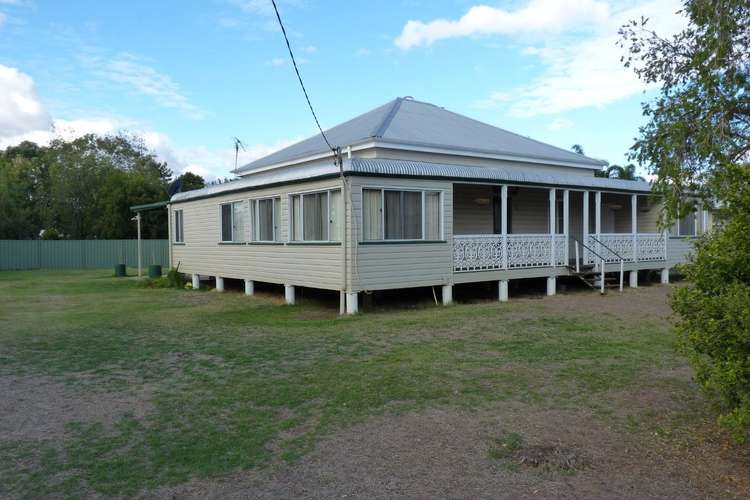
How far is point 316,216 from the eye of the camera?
1363cm

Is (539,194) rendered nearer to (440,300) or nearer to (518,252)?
(518,252)

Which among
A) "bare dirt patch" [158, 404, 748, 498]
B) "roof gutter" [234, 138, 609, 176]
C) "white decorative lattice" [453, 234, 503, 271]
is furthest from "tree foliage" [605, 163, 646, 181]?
"bare dirt patch" [158, 404, 748, 498]

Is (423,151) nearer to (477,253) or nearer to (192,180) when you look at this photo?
(477,253)

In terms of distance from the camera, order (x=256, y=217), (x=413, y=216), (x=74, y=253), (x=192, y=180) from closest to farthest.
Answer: (x=413, y=216) < (x=256, y=217) < (x=74, y=253) < (x=192, y=180)

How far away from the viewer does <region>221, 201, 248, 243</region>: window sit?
1678cm

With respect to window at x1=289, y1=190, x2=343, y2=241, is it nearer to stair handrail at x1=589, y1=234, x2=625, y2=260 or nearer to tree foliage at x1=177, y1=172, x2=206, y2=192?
stair handrail at x1=589, y1=234, x2=625, y2=260

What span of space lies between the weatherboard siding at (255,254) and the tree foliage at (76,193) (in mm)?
20117

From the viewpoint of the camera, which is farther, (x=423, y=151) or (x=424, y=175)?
(x=423, y=151)

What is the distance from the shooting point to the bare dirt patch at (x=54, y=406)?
554 cm

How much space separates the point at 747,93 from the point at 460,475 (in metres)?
7.79

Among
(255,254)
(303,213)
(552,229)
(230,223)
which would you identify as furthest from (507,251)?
(230,223)

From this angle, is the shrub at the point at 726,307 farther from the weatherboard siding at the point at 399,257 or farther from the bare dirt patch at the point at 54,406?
the weatherboard siding at the point at 399,257

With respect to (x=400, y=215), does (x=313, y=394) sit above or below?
below

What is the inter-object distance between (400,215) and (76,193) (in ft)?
121
